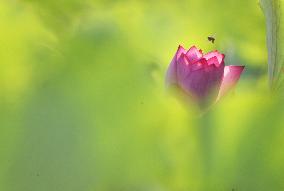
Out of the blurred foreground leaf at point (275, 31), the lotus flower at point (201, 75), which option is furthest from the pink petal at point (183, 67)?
the blurred foreground leaf at point (275, 31)

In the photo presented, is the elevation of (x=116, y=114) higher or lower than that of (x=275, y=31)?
lower

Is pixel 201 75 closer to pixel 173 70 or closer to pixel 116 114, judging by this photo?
pixel 173 70

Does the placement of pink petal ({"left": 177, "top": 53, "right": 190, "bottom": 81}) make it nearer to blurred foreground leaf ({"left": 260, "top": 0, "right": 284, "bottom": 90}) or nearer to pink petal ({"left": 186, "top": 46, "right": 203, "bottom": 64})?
pink petal ({"left": 186, "top": 46, "right": 203, "bottom": 64})

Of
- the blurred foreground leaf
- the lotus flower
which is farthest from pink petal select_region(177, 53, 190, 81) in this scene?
the blurred foreground leaf

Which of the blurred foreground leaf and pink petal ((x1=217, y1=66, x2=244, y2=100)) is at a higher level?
the blurred foreground leaf

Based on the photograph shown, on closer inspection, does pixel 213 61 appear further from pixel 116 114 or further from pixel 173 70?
pixel 116 114

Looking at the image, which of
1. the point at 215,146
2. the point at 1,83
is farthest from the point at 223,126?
the point at 1,83

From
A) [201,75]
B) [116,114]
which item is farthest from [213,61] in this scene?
[116,114]
